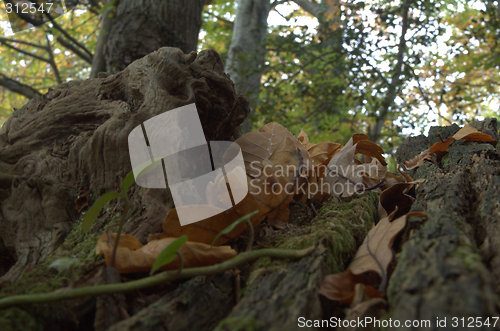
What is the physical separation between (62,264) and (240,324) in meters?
0.50

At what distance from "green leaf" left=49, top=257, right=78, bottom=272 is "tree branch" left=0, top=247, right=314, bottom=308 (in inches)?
5.8

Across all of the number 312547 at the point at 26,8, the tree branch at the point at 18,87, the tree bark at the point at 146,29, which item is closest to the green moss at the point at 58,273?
the tree bark at the point at 146,29

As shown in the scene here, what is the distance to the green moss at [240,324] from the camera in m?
0.65

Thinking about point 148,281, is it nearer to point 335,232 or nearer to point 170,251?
point 170,251

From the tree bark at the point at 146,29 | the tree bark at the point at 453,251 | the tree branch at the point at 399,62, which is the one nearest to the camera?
the tree bark at the point at 453,251

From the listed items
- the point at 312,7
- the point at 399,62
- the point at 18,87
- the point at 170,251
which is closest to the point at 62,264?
the point at 170,251

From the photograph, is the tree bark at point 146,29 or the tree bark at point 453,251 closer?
the tree bark at point 453,251

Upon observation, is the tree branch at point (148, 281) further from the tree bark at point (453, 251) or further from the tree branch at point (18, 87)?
the tree branch at point (18, 87)

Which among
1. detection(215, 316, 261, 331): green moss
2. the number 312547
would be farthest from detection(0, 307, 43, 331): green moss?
the number 312547

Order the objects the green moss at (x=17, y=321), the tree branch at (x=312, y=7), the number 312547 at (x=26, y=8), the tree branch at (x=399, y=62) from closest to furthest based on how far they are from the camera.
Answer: the green moss at (x=17, y=321) → the number 312547 at (x=26, y=8) → the tree branch at (x=399, y=62) → the tree branch at (x=312, y=7)

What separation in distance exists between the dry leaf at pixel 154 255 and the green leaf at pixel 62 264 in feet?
0.29

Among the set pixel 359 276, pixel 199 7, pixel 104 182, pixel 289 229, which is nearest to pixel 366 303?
pixel 359 276

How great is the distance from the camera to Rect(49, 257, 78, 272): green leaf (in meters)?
0.90

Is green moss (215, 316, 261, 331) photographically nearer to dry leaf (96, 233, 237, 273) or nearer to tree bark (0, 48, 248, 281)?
dry leaf (96, 233, 237, 273)
